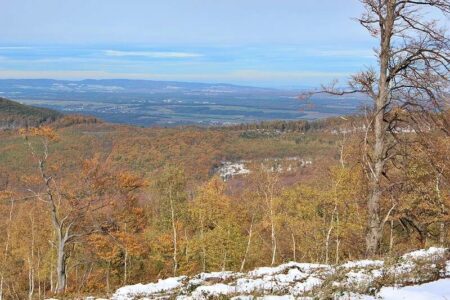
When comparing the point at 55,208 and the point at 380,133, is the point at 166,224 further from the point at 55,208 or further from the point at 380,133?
the point at 380,133

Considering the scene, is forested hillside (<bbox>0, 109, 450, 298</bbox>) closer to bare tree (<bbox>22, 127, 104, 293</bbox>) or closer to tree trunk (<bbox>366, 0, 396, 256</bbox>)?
bare tree (<bbox>22, 127, 104, 293</bbox>)

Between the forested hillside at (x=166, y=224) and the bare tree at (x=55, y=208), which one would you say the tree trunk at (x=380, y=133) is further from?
the bare tree at (x=55, y=208)

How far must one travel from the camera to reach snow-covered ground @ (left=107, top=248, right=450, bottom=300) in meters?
7.15

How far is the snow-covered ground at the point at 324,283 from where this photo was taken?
281 inches

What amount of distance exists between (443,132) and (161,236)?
31217 millimetres

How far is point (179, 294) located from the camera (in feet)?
30.0

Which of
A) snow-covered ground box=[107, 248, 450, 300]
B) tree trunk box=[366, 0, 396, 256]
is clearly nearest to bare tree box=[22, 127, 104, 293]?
snow-covered ground box=[107, 248, 450, 300]

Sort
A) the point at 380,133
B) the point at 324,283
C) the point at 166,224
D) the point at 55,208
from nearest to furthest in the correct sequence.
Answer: the point at 324,283, the point at 380,133, the point at 55,208, the point at 166,224

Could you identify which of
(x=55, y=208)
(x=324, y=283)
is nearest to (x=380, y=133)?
(x=324, y=283)

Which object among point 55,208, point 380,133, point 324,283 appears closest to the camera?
point 324,283

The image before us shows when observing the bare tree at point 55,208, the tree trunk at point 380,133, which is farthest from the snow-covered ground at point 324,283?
the bare tree at point 55,208

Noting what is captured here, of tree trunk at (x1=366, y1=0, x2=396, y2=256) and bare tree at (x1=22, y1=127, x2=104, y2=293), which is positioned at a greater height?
tree trunk at (x1=366, y1=0, x2=396, y2=256)

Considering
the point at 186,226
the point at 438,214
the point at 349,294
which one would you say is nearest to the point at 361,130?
the point at 349,294

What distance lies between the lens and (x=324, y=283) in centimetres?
815
